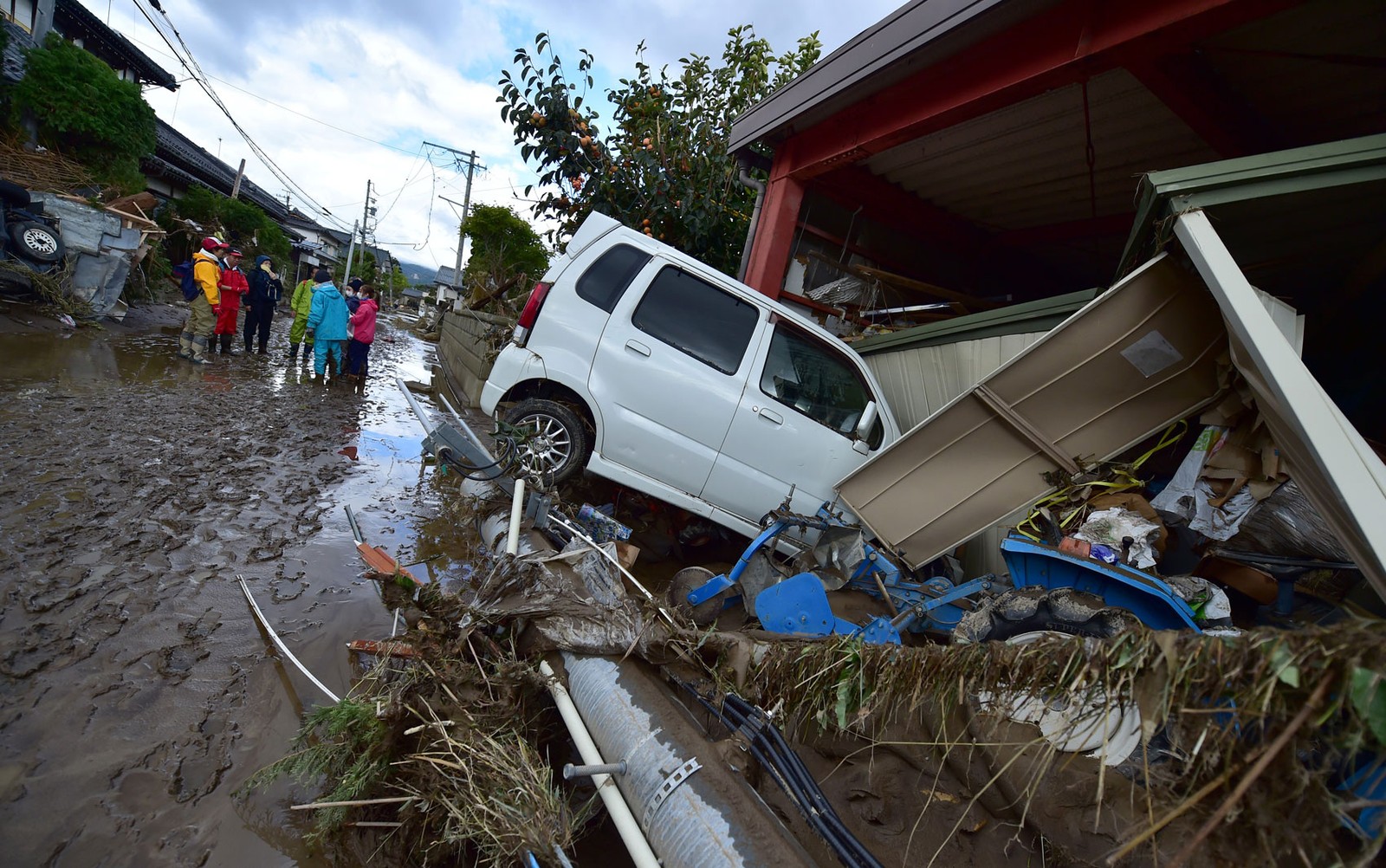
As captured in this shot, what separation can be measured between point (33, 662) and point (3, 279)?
9633 millimetres

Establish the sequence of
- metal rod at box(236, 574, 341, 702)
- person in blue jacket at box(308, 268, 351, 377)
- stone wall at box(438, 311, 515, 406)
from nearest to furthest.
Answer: metal rod at box(236, 574, 341, 702), stone wall at box(438, 311, 515, 406), person in blue jacket at box(308, 268, 351, 377)

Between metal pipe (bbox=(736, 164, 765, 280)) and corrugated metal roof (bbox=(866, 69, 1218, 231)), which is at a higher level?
corrugated metal roof (bbox=(866, 69, 1218, 231))

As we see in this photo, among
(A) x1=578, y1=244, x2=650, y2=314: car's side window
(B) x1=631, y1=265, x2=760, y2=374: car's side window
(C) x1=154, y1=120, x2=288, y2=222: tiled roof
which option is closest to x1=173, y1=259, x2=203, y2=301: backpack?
(A) x1=578, y1=244, x2=650, y2=314: car's side window

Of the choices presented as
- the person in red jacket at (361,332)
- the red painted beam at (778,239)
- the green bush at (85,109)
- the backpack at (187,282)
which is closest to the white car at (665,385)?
the red painted beam at (778,239)

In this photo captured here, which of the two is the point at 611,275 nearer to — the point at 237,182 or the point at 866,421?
the point at 866,421

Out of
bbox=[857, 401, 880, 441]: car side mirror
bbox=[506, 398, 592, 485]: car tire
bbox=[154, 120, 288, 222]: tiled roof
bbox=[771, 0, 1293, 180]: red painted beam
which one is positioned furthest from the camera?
bbox=[154, 120, 288, 222]: tiled roof

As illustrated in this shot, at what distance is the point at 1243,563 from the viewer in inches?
116

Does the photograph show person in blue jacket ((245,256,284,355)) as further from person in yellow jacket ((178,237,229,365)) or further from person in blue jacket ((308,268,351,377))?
person in blue jacket ((308,268,351,377))

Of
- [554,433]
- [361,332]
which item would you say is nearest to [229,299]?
[361,332]

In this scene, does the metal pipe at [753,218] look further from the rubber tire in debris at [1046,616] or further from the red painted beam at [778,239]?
the rubber tire in debris at [1046,616]

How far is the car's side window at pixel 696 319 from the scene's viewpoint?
4.57 meters

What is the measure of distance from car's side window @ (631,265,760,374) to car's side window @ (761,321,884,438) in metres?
0.27

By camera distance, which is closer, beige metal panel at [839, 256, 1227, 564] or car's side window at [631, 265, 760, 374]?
beige metal panel at [839, 256, 1227, 564]

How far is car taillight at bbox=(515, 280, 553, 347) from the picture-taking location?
454 centimetres
